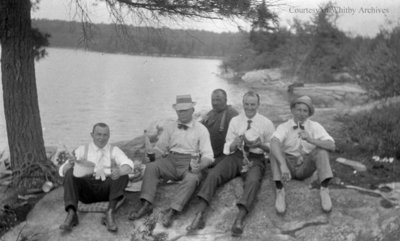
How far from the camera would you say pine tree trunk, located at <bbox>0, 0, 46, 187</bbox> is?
6004mm

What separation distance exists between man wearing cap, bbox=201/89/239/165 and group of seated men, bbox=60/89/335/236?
0.37 meters

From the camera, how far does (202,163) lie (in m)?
5.38

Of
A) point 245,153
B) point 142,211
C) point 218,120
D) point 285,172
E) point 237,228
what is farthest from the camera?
point 218,120

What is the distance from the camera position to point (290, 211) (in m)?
5.24

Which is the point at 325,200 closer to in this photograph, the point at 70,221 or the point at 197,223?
the point at 197,223

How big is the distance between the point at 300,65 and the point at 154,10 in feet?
120

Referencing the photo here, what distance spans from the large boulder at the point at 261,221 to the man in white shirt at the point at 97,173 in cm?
22

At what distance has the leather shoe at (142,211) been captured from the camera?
5.20m

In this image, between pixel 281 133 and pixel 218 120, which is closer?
pixel 281 133

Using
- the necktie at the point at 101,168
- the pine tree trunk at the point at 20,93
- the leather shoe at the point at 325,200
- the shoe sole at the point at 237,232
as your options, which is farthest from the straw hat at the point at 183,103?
the pine tree trunk at the point at 20,93

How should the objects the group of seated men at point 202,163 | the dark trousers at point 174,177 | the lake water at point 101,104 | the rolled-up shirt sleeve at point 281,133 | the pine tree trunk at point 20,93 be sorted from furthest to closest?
the lake water at point 101,104
the pine tree trunk at point 20,93
the rolled-up shirt sleeve at point 281,133
the dark trousers at point 174,177
the group of seated men at point 202,163

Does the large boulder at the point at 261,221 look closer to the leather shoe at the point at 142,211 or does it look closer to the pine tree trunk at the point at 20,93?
the leather shoe at the point at 142,211

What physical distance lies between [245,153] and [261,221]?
0.87 m

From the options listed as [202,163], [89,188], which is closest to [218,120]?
[202,163]
